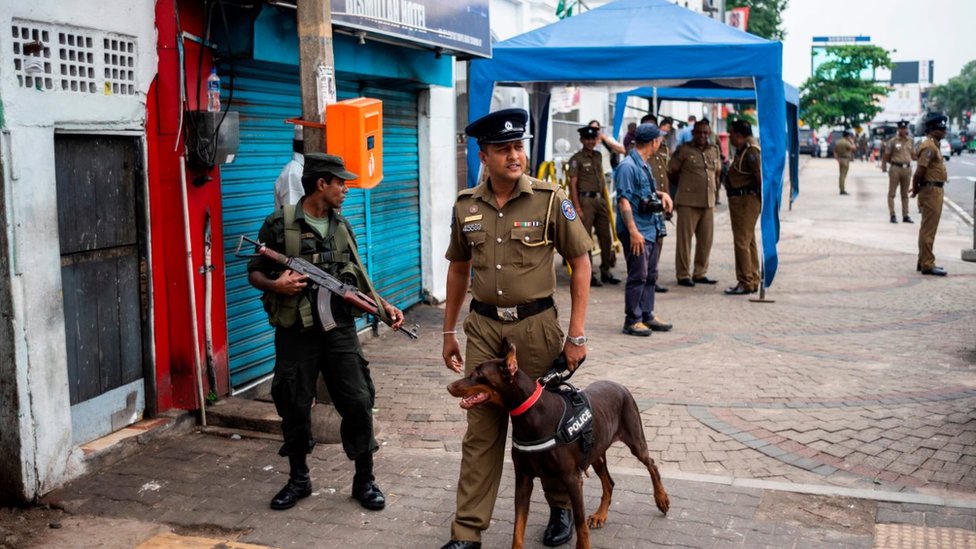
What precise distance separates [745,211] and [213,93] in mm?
7288

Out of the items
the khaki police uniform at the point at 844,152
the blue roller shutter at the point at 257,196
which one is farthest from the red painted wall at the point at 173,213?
the khaki police uniform at the point at 844,152

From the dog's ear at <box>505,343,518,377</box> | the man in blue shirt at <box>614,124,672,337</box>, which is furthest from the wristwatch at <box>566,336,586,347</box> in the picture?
the man in blue shirt at <box>614,124,672,337</box>

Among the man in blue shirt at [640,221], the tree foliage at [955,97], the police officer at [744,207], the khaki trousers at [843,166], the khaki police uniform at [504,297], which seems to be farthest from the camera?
the tree foliage at [955,97]

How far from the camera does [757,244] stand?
12359mm

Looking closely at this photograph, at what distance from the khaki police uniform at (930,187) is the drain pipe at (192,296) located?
9652mm

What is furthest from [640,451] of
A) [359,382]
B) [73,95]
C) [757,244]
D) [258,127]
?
[757,244]

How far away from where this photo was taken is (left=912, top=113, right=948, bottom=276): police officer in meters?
12.4

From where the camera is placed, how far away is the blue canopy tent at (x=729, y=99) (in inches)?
603

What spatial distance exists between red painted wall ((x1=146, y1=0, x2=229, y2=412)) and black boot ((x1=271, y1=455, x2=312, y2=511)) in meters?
1.49

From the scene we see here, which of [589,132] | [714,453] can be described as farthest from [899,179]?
[714,453]

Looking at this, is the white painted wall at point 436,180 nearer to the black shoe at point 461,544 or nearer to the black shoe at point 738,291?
the black shoe at point 738,291

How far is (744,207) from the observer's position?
11727 millimetres

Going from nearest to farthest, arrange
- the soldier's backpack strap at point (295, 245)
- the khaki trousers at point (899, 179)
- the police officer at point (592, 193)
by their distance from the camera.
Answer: the soldier's backpack strap at point (295, 245) < the police officer at point (592, 193) < the khaki trousers at point (899, 179)

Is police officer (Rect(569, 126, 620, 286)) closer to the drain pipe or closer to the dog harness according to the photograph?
the drain pipe
